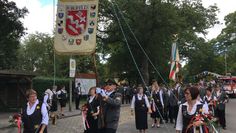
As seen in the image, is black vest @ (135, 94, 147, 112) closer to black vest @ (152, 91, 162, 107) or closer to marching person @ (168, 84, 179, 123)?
black vest @ (152, 91, 162, 107)

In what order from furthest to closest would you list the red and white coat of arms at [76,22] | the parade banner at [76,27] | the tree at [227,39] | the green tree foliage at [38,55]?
the tree at [227,39]
the green tree foliage at [38,55]
the red and white coat of arms at [76,22]
the parade banner at [76,27]

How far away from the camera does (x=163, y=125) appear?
18281 mm

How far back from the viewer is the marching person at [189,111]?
6953mm

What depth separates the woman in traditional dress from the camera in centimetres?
998

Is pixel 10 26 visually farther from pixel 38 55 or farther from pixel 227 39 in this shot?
pixel 227 39

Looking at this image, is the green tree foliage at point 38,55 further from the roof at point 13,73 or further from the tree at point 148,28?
the roof at point 13,73

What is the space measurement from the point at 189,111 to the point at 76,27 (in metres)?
5.67

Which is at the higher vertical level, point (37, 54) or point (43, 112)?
point (37, 54)

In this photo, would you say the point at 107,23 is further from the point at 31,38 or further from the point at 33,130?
the point at 33,130

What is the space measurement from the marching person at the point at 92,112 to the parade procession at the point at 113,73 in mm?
25

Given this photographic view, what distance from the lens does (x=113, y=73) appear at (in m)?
54.1

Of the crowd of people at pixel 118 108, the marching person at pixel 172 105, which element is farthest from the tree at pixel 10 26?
the marching person at pixel 172 105

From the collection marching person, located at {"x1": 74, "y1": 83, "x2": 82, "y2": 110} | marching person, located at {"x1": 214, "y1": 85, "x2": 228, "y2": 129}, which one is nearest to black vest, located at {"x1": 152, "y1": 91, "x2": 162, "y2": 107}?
marching person, located at {"x1": 214, "y1": 85, "x2": 228, "y2": 129}

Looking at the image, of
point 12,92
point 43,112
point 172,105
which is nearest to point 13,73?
point 12,92
